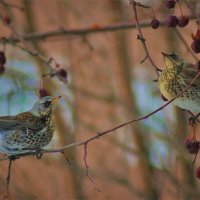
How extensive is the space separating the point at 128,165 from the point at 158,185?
125 centimetres

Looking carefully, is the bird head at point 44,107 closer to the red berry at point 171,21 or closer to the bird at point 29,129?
the bird at point 29,129

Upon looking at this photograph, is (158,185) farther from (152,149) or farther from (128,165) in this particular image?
(128,165)

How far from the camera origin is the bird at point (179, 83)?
2.89 metres

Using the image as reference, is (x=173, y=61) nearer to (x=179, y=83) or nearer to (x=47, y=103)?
(x=179, y=83)

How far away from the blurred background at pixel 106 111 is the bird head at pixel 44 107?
1813mm

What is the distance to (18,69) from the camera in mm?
6512

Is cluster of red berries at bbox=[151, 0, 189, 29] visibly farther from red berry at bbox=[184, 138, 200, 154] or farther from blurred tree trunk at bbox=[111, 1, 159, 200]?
blurred tree trunk at bbox=[111, 1, 159, 200]

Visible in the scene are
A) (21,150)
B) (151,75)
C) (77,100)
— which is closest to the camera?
(21,150)

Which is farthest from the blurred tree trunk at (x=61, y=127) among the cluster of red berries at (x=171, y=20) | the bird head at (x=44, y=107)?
the cluster of red berries at (x=171, y=20)

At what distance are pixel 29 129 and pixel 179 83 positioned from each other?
0.88m

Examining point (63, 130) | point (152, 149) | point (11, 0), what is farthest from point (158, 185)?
point (11, 0)

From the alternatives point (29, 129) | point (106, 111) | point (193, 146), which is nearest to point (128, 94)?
point (106, 111)

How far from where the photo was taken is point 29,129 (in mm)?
3297

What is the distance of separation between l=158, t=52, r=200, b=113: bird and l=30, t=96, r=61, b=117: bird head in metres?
0.68
